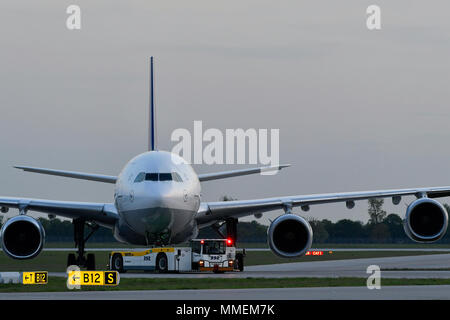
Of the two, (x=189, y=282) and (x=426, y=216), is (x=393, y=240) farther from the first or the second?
(x=189, y=282)

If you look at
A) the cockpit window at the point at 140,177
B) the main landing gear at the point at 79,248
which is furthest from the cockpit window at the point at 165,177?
the main landing gear at the point at 79,248

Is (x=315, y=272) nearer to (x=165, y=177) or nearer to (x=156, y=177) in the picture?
(x=165, y=177)

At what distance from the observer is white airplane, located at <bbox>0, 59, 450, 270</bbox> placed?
3512cm

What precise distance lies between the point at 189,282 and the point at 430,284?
21.7 ft

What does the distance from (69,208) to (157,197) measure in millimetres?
5068

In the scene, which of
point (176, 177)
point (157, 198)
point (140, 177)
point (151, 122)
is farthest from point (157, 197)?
point (151, 122)

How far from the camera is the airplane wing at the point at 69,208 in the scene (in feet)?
122

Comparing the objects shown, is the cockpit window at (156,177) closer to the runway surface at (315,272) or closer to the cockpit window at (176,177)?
the cockpit window at (176,177)

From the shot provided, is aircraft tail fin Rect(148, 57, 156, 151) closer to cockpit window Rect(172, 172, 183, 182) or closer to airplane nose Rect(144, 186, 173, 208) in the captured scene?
cockpit window Rect(172, 172, 183, 182)

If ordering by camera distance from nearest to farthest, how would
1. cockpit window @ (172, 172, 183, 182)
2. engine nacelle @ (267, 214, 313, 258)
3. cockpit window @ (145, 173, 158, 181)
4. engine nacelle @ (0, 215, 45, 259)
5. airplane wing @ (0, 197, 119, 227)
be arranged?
1. cockpit window @ (145, 173, 158, 181)
2. cockpit window @ (172, 172, 183, 182)
3. engine nacelle @ (0, 215, 45, 259)
4. engine nacelle @ (267, 214, 313, 258)
5. airplane wing @ (0, 197, 119, 227)

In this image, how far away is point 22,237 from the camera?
3584 centimetres

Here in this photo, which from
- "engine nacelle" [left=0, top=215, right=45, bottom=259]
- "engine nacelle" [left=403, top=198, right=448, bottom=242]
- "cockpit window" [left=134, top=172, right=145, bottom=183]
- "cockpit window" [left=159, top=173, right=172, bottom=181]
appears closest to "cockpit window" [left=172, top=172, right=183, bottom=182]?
"cockpit window" [left=159, top=173, right=172, bottom=181]

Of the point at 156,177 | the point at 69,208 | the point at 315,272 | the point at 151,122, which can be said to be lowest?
the point at 315,272
